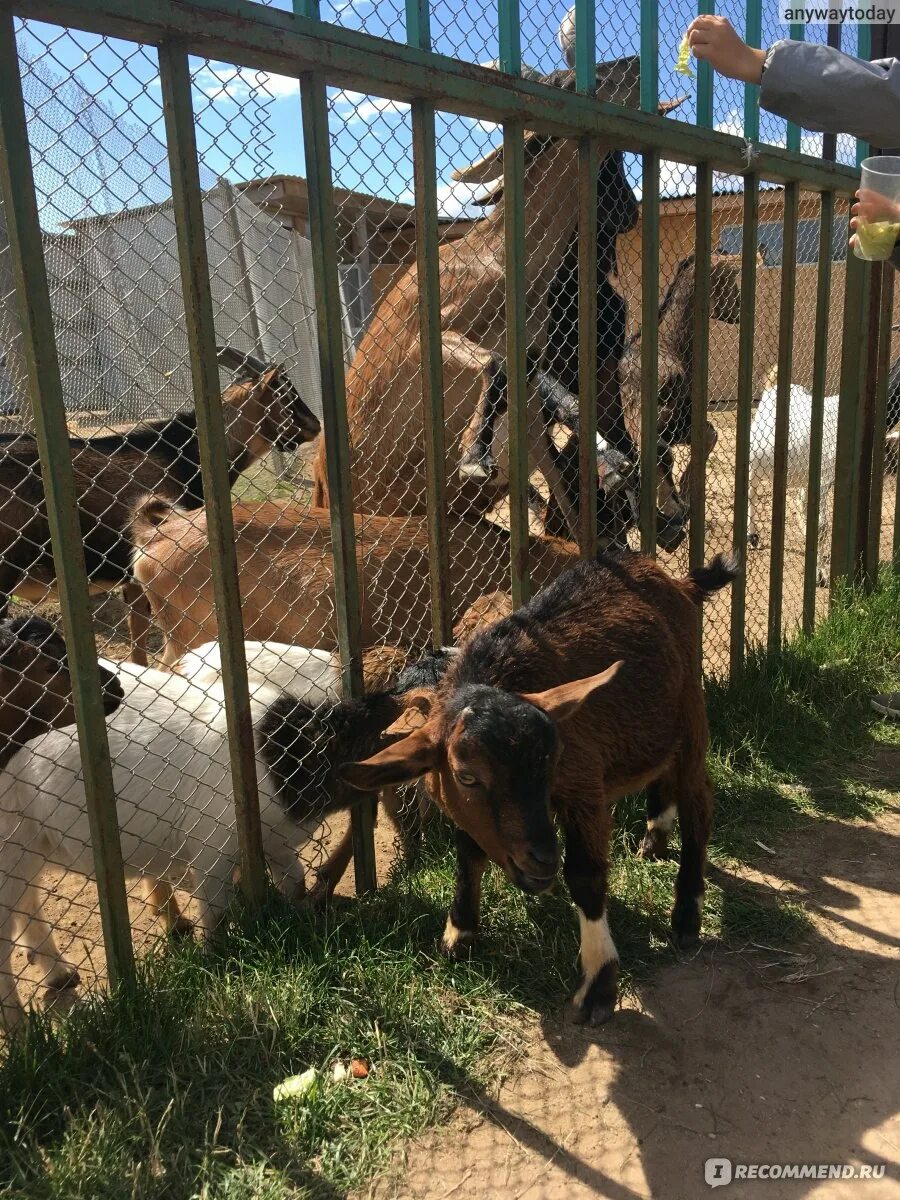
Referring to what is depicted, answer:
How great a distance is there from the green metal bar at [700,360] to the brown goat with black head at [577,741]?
1.14 metres

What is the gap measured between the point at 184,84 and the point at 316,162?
47 cm

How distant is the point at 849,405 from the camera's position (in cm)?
619

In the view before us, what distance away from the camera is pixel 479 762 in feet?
8.19

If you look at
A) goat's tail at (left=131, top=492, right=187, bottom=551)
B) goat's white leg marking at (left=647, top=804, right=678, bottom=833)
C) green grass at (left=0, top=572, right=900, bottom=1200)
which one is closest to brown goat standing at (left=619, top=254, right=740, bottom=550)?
goat's white leg marking at (left=647, top=804, right=678, bottom=833)

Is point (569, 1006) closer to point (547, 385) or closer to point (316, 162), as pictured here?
point (316, 162)

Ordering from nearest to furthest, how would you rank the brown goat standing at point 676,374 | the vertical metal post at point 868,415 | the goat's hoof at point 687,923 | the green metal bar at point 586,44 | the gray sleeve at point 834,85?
the goat's hoof at point 687,923, the gray sleeve at point 834,85, the green metal bar at point 586,44, the brown goat standing at point 676,374, the vertical metal post at point 868,415

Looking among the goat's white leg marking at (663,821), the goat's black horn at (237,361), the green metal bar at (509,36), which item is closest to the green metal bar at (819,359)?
the goat's white leg marking at (663,821)

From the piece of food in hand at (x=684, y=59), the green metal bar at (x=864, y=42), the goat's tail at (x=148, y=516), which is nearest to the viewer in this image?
the piece of food in hand at (x=684, y=59)

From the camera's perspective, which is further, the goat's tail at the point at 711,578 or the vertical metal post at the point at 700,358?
the vertical metal post at the point at 700,358

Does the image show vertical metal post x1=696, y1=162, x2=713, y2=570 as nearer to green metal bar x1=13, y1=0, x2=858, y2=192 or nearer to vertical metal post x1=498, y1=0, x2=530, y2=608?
green metal bar x1=13, y1=0, x2=858, y2=192

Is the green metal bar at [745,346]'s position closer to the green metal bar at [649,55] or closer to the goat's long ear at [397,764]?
the green metal bar at [649,55]

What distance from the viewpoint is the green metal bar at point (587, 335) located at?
13.0ft

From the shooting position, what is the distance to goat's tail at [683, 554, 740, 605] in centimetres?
368

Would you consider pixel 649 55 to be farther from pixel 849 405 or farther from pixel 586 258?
pixel 849 405
